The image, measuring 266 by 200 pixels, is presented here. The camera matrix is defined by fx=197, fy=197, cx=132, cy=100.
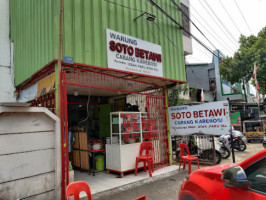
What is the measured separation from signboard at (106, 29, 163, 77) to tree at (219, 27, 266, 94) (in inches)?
427

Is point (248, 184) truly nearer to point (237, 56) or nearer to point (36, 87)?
point (36, 87)

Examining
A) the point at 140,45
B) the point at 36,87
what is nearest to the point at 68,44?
the point at 36,87

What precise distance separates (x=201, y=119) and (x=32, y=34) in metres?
5.72

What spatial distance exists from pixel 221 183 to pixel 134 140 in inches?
175

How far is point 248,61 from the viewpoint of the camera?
642 inches

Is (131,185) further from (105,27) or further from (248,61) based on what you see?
(248,61)

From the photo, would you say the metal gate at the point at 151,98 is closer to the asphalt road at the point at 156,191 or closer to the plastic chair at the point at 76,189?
the asphalt road at the point at 156,191

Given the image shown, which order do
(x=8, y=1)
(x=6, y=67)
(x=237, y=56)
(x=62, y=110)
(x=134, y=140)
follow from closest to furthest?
(x=62, y=110) < (x=134, y=140) < (x=6, y=67) < (x=8, y=1) < (x=237, y=56)

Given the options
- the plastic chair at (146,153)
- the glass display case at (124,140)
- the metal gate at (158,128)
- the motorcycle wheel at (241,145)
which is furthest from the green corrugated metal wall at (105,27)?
the motorcycle wheel at (241,145)

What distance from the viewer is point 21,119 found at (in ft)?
12.3

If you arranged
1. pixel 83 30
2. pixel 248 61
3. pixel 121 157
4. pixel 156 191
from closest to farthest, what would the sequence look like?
pixel 83 30
pixel 156 191
pixel 121 157
pixel 248 61

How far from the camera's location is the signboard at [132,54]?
539 centimetres

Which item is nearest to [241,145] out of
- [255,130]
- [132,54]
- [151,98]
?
[255,130]

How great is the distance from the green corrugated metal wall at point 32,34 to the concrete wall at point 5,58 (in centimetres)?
27
